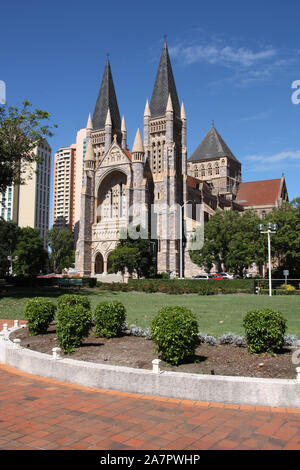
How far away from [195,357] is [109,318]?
2.52 metres

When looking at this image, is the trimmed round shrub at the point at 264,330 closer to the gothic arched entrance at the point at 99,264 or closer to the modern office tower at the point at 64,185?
the gothic arched entrance at the point at 99,264

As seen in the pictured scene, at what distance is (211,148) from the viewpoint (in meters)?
91.8

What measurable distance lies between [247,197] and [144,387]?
86.6 meters

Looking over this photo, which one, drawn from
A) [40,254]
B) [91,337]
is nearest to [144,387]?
[91,337]

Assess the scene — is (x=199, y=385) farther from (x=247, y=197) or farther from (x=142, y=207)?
(x=247, y=197)

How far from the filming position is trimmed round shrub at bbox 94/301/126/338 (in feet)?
29.0

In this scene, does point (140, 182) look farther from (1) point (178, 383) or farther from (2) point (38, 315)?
(1) point (178, 383)

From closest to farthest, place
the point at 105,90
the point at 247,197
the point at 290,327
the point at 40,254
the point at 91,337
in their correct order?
the point at 91,337
the point at 290,327
the point at 40,254
the point at 105,90
the point at 247,197

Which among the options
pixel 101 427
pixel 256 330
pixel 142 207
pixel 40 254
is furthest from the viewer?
pixel 40 254

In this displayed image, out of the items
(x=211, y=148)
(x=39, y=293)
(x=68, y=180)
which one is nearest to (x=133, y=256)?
(x=39, y=293)

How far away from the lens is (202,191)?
71.2 meters

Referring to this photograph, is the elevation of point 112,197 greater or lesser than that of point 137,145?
lesser

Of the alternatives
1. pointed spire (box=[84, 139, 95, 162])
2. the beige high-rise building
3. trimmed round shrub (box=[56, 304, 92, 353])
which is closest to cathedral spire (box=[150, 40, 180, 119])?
pointed spire (box=[84, 139, 95, 162])

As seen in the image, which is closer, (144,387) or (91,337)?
(144,387)
